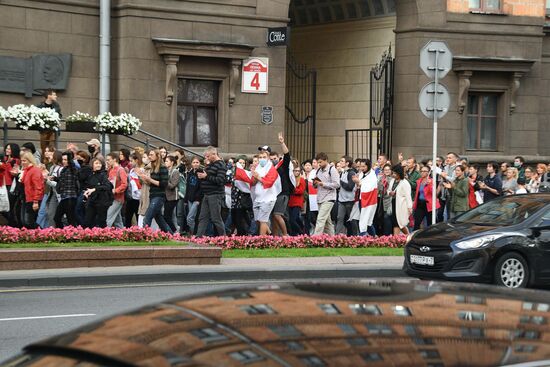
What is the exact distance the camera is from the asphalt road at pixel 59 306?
11.2m

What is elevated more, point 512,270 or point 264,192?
point 264,192

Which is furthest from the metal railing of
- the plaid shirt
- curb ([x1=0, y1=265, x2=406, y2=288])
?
curb ([x1=0, y1=265, x2=406, y2=288])

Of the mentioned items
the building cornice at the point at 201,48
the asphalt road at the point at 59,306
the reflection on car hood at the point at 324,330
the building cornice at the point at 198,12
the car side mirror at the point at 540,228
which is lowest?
the asphalt road at the point at 59,306

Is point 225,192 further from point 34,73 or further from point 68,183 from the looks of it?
point 34,73

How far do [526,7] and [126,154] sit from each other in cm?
1408

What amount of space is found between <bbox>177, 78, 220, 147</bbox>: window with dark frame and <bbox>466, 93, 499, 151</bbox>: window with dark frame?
25.7 ft

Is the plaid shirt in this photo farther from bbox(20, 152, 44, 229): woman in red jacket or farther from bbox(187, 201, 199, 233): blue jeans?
bbox(187, 201, 199, 233): blue jeans

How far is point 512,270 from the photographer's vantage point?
49.5ft

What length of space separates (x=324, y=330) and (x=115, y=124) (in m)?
21.4

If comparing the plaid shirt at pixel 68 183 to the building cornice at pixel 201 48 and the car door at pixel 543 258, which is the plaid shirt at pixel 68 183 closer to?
the building cornice at pixel 201 48

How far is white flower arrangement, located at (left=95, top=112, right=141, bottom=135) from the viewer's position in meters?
23.9

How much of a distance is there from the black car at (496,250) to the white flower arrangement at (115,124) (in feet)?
32.7

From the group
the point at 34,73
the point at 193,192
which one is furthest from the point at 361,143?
the point at 193,192

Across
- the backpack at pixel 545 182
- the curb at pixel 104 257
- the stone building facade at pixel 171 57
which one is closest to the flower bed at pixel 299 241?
the curb at pixel 104 257
